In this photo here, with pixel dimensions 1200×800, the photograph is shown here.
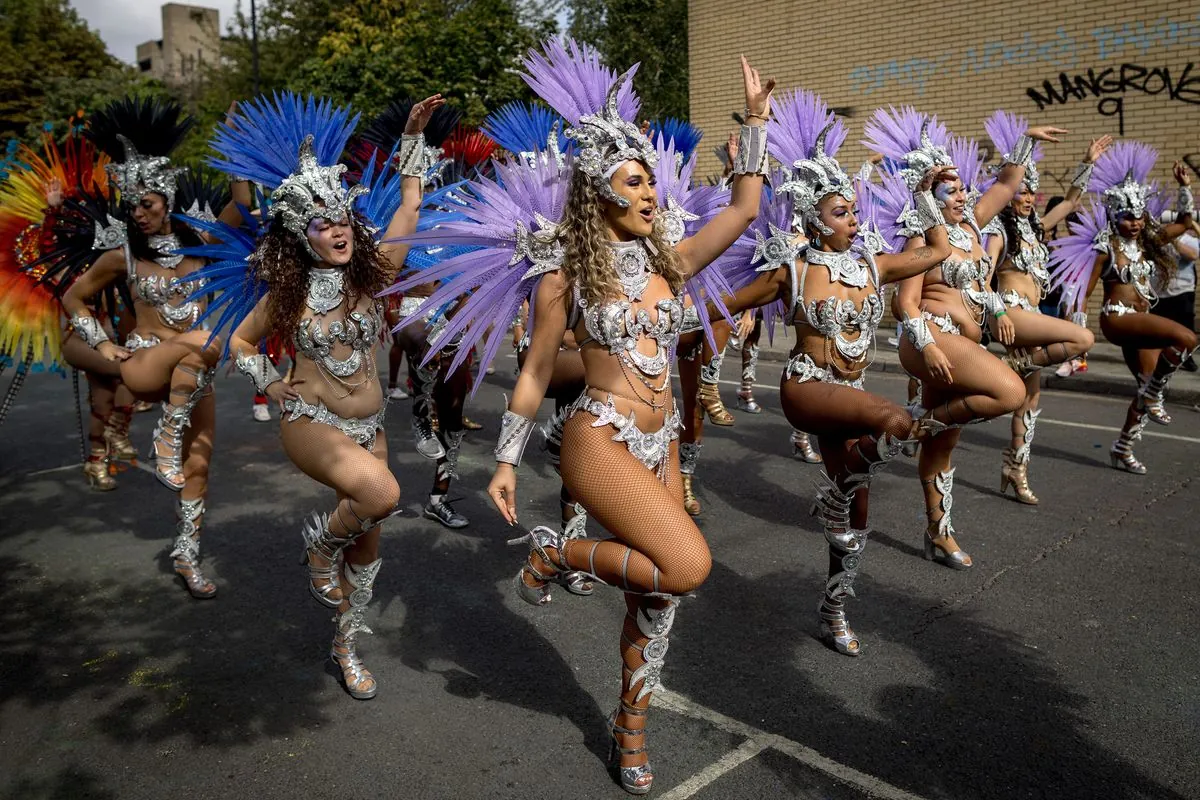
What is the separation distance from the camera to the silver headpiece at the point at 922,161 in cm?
544

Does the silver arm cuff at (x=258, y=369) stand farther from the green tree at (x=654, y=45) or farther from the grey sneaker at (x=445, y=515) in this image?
the green tree at (x=654, y=45)

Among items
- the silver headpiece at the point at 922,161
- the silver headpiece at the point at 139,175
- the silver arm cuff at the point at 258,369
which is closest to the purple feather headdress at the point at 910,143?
the silver headpiece at the point at 922,161

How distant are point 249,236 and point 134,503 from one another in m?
3.65

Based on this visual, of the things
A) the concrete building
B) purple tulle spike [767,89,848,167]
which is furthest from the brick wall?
the concrete building

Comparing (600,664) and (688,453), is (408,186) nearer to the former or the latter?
(600,664)

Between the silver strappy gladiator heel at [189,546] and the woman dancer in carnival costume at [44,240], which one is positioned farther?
the woman dancer in carnival costume at [44,240]

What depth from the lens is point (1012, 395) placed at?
17.0 ft

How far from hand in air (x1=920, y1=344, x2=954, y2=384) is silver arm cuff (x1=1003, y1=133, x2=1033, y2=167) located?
1.62m

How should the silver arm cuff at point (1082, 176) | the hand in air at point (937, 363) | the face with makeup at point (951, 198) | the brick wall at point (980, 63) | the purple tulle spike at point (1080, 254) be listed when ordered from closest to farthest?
the hand in air at point (937, 363) < the face with makeup at point (951, 198) < the silver arm cuff at point (1082, 176) < the purple tulle spike at point (1080, 254) < the brick wall at point (980, 63)

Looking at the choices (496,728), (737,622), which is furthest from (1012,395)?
(496,728)

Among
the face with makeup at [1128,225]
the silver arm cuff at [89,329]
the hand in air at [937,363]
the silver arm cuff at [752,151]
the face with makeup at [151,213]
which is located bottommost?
the hand in air at [937,363]

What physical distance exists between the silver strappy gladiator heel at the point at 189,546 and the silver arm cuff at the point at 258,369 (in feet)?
5.76

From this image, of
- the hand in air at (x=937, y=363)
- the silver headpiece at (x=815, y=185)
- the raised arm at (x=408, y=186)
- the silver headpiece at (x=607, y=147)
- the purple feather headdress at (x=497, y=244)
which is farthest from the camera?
the hand in air at (x=937, y=363)

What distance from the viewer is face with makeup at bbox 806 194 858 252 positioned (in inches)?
183
